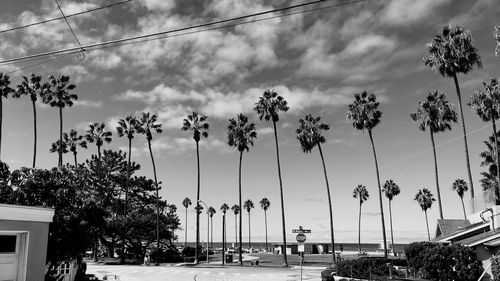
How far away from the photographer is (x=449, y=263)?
22656 mm

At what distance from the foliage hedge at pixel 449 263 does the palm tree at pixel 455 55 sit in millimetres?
20476

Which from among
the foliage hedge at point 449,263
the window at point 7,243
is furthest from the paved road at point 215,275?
the window at point 7,243

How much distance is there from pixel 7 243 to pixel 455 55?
41832mm

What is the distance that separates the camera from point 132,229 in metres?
62.6

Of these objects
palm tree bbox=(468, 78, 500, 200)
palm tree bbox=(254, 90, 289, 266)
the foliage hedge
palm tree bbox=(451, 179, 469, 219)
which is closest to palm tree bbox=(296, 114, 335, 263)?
palm tree bbox=(254, 90, 289, 266)

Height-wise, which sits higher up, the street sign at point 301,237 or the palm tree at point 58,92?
the palm tree at point 58,92

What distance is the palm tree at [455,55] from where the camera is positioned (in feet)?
138

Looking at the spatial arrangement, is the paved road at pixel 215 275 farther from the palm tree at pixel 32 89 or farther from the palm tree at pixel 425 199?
the palm tree at pixel 425 199

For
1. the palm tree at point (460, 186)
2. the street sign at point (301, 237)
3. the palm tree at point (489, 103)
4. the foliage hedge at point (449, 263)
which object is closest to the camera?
the street sign at point (301, 237)

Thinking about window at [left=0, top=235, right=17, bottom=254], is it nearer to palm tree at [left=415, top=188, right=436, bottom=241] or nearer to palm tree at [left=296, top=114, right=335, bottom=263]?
palm tree at [left=296, top=114, right=335, bottom=263]

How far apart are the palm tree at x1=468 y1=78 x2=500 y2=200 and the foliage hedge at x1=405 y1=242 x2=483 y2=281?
2087 cm

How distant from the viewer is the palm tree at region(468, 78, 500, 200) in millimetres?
39844

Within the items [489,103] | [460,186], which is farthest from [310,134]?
[460,186]

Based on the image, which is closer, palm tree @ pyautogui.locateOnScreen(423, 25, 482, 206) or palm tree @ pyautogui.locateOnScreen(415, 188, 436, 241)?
palm tree @ pyautogui.locateOnScreen(423, 25, 482, 206)
